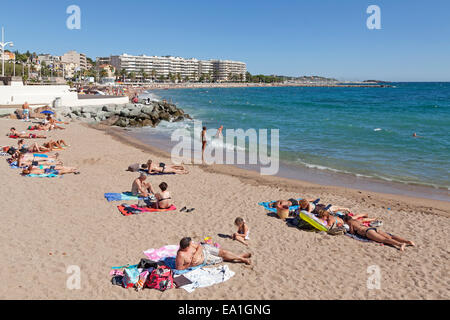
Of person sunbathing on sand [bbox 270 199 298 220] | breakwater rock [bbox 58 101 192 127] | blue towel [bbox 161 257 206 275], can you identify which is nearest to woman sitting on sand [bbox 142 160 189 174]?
person sunbathing on sand [bbox 270 199 298 220]

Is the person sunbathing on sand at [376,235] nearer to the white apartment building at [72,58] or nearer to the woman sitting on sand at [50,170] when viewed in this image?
the woman sitting on sand at [50,170]

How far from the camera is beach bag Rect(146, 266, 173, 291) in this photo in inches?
205

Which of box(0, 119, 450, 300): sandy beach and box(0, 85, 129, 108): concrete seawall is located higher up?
box(0, 85, 129, 108): concrete seawall

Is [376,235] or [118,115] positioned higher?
[118,115]

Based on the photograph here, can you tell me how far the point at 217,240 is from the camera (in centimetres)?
702

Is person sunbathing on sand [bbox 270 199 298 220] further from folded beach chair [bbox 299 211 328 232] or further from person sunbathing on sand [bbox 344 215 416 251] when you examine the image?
person sunbathing on sand [bbox 344 215 416 251]

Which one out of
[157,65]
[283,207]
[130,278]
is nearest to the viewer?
[130,278]

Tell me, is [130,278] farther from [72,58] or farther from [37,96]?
[72,58]

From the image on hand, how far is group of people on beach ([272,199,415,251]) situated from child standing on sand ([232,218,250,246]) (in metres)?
1.48

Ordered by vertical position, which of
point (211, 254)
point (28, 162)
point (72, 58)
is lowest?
point (211, 254)

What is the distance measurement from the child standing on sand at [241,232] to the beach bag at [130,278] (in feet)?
7.35

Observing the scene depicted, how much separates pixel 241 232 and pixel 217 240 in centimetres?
51

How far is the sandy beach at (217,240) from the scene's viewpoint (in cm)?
525

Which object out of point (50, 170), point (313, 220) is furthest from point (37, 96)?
point (313, 220)
